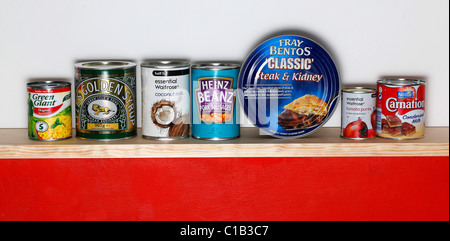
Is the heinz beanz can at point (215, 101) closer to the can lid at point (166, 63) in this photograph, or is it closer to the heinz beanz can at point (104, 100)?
the can lid at point (166, 63)

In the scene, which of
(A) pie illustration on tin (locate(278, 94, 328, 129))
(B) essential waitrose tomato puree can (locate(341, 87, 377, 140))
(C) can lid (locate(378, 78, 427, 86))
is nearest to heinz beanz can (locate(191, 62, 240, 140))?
(A) pie illustration on tin (locate(278, 94, 328, 129))

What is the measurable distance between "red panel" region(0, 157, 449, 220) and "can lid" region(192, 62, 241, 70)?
0.81 ft

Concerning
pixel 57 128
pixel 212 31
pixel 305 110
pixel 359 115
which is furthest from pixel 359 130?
pixel 57 128

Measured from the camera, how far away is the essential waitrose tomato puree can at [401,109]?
158 centimetres

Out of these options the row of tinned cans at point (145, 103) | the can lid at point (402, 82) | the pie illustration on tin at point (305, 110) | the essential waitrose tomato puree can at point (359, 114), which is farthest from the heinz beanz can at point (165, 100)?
the can lid at point (402, 82)

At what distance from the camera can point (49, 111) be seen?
5.21 ft

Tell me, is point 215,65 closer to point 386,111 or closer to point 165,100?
point 165,100

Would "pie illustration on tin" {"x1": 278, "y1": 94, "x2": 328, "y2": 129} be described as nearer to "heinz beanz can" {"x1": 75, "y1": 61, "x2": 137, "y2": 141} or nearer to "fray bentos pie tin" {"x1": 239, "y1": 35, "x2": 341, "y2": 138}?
"fray bentos pie tin" {"x1": 239, "y1": 35, "x2": 341, "y2": 138}

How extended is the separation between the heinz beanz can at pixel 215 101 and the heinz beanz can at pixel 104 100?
18cm

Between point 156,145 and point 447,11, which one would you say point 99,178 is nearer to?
point 156,145

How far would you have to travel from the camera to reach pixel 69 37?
1.71 metres

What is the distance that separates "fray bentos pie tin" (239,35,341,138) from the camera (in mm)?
1621

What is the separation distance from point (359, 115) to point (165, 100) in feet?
1.73
